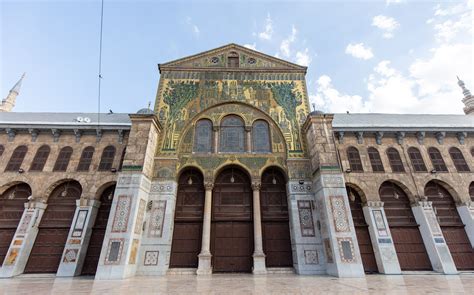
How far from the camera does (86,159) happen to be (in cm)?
1277

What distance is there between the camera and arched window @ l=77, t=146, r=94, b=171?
12534mm

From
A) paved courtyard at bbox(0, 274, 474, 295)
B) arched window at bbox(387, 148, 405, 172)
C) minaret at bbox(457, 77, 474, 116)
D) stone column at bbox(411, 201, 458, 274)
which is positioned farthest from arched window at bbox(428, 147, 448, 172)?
minaret at bbox(457, 77, 474, 116)

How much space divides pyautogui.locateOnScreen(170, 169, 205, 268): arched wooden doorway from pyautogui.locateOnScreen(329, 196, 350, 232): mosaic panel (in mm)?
6393

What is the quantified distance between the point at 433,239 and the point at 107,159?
1734 centimetres

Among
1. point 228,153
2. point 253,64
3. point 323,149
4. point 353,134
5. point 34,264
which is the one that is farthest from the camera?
point 253,64

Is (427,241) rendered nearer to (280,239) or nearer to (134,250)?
(280,239)

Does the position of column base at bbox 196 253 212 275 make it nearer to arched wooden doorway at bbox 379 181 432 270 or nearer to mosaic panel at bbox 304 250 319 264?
mosaic panel at bbox 304 250 319 264

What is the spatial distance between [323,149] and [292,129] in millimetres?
2323

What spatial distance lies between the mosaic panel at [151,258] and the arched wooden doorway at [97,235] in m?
2.78

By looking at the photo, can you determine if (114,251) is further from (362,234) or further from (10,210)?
(362,234)

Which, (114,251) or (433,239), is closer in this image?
(114,251)

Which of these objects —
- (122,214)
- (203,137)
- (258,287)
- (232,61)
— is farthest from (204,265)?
(232,61)

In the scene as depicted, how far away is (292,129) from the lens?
13305mm

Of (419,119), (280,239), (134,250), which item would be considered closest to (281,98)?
(280,239)
